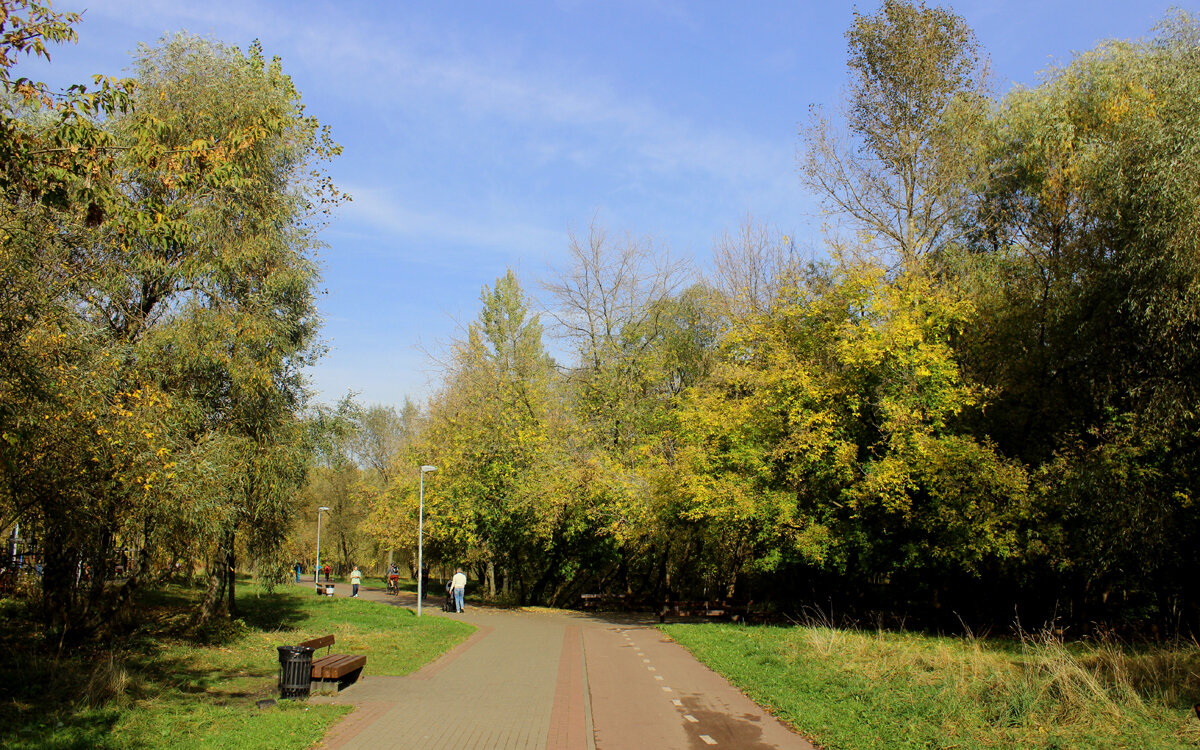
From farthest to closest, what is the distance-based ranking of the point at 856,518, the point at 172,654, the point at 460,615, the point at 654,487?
the point at 460,615, the point at 654,487, the point at 856,518, the point at 172,654

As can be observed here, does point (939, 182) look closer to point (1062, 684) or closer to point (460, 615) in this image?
point (1062, 684)

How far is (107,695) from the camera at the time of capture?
9.81 meters

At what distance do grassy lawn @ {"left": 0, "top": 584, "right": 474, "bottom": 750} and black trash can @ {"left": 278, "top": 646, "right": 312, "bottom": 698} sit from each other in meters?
0.37

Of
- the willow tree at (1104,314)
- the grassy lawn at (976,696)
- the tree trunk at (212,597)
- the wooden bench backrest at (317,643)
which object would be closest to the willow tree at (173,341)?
the tree trunk at (212,597)

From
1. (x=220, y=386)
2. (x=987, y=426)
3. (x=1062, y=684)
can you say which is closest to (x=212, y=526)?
(x=220, y=386)

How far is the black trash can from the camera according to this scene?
10453mm

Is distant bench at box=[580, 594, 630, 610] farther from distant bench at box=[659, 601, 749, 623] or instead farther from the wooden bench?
the wooden bench

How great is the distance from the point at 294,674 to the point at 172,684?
93.2 inches

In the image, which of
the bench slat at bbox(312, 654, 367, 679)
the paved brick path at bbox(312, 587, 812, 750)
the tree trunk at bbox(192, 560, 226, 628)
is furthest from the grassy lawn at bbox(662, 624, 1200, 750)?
the tree trunk at bbox(192, 560, 226, 628)

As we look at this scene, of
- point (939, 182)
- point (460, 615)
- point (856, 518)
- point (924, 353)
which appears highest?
point (939, 182)

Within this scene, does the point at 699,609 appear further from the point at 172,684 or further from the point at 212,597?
the point at 172,684

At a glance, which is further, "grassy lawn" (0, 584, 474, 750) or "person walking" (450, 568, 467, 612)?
"person walking" (450, 568, 467, 612)

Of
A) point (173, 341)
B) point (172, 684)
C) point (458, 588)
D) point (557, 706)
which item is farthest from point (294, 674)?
point (458, 588)

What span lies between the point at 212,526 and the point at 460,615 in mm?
15859
